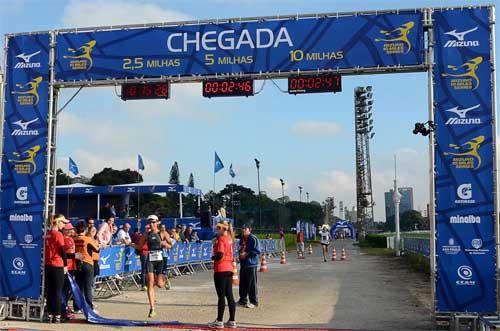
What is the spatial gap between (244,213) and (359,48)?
195 ft

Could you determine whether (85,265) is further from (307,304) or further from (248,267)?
(307,304)

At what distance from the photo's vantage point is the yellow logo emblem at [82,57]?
12.0 metres

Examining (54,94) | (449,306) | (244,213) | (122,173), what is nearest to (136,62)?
(54,94)

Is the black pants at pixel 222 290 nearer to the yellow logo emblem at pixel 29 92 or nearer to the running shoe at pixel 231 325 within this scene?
the running shoe at pixel 231 325

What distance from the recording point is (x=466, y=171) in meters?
10.2

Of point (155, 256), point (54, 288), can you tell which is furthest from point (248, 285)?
point (54, 288)

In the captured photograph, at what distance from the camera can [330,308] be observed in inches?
504

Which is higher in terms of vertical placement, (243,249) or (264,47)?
(264,47)

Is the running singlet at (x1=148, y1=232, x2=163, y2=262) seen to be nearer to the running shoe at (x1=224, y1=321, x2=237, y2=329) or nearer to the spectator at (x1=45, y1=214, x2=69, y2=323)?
the spectator at (x1=45, y1=214, x2=69, y2=323)

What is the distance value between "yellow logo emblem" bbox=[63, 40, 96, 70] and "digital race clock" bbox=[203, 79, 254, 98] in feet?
7.91


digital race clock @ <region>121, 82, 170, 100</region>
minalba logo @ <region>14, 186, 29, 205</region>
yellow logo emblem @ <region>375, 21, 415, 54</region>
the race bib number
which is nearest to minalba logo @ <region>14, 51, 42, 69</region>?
digital race clock @ <region>121, 82, 170, 100</region>

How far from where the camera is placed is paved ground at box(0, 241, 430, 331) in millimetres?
11094

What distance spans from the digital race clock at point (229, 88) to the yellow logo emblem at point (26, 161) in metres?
3.52

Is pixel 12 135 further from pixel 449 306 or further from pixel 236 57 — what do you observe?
pixel 449 306
